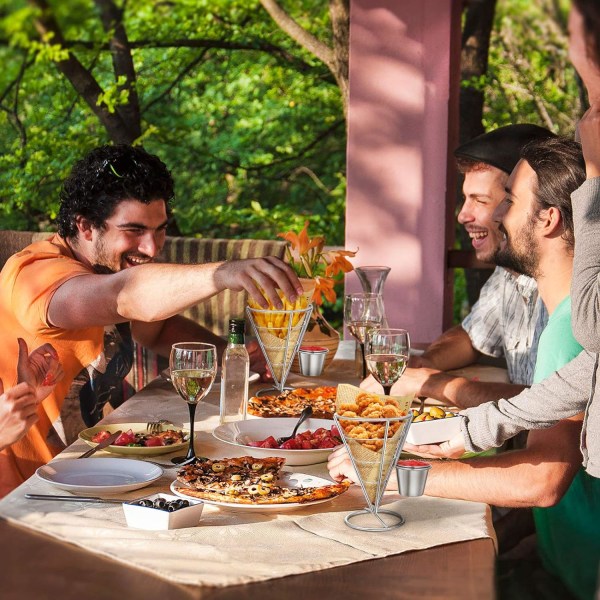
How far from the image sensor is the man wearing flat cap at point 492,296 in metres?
3.23

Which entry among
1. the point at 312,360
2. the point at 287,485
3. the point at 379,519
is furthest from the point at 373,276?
the point at 379,519

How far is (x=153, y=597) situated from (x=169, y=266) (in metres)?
1.06

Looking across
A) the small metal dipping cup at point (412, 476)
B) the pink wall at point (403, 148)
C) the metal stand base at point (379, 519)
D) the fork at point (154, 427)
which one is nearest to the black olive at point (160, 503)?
the metal stand base at point (379, 519)

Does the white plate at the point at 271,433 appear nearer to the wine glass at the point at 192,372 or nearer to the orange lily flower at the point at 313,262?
the wine glass at the point at 192,372

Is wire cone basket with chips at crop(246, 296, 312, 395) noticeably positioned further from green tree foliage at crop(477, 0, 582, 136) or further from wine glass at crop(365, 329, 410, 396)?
green tree foliage at crop(477, 0, 582, 136)

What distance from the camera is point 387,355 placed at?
Result: 7.22 feet

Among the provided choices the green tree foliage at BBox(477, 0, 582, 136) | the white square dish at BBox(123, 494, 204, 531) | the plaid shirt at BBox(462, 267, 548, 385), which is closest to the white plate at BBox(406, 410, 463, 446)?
the white square dish at BBox(123, 494, 204, 531)

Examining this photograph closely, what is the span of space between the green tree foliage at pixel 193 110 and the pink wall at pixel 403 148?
1831mm

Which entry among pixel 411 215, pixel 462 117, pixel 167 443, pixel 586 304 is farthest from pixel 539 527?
pixel 462 117

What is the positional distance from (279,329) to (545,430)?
0.69 metres

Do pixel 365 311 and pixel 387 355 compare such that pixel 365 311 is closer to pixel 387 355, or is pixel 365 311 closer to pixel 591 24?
pixel 387 355

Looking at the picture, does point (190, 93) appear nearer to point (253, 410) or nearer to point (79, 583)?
point (253, 410)

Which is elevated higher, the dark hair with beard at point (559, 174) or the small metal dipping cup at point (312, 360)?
the dark hair with beard at point (559, 174)

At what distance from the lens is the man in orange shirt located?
229cm
